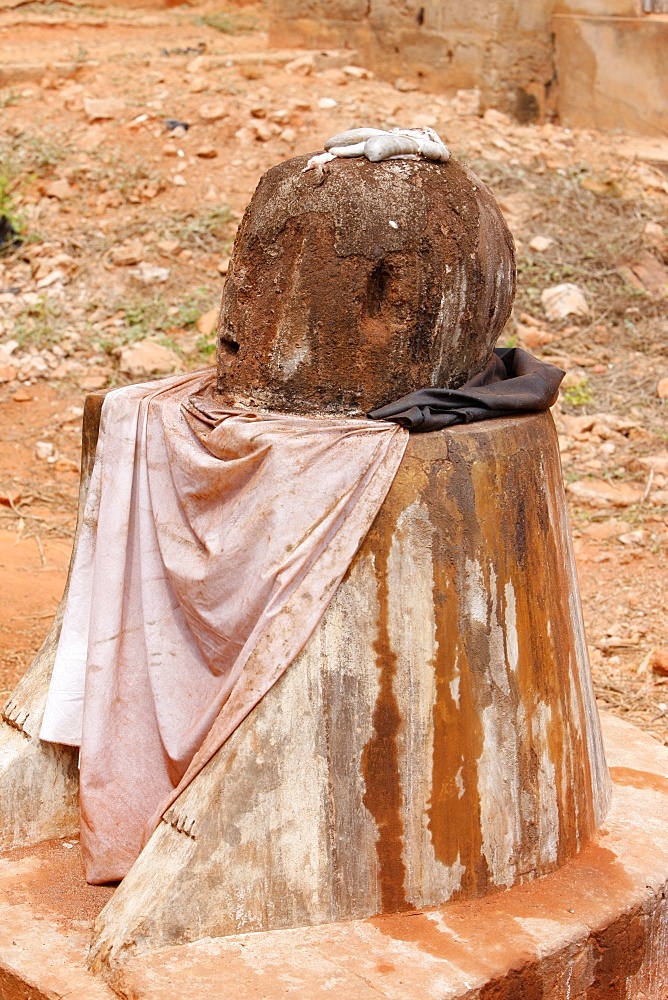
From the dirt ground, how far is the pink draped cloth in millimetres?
2509

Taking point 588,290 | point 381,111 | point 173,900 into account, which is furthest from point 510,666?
point 381,111

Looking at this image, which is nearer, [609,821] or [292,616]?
[292,616]

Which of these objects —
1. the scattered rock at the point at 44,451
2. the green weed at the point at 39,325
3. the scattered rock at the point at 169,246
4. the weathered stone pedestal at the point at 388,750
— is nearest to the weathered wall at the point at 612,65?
the scattered rock at the point at 169,246

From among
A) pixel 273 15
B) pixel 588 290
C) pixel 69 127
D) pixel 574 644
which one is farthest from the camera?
pixel 273 15

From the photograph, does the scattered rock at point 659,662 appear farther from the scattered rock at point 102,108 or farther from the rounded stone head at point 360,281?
the scattered rock at point 102,108

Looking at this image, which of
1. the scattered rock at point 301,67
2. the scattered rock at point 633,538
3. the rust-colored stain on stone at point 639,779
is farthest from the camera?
the scattered rock at point 301,67

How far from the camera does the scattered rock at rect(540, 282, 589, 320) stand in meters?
8.85

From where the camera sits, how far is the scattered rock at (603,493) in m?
7.15

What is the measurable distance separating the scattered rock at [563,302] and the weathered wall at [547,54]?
274 cm

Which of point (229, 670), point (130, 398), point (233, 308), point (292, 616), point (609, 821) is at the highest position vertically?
point (233, 308)

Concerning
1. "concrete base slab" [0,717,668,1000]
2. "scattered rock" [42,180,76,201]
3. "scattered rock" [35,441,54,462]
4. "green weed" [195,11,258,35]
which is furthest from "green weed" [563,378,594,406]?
"green weed" [195,11,258,35]

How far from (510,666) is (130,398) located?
116cm

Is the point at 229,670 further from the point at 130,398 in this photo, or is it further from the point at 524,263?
the point at 524,263

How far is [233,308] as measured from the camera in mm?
3369
